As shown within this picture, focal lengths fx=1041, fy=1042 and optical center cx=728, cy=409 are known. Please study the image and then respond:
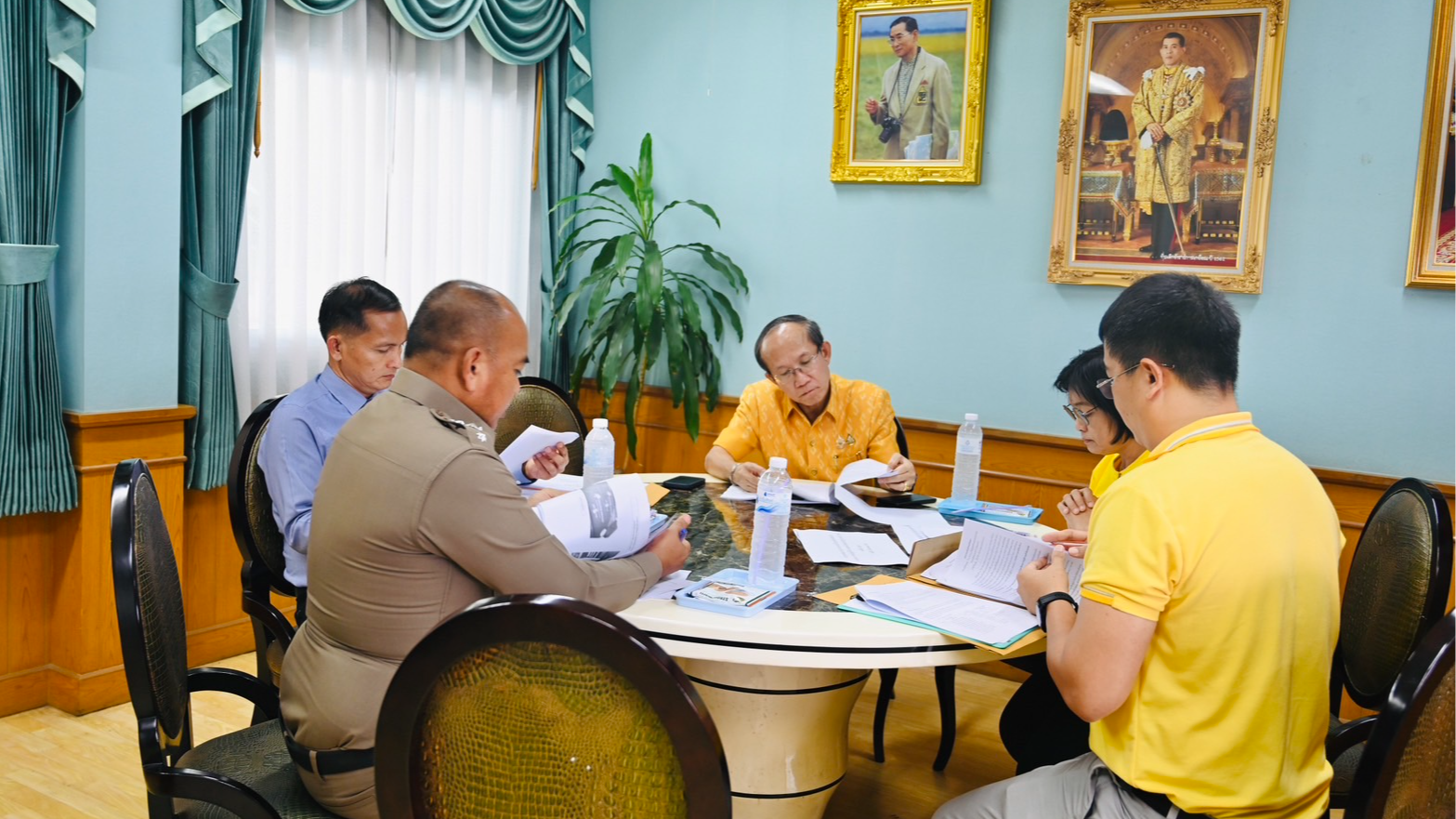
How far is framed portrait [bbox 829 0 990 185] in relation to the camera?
145 inches

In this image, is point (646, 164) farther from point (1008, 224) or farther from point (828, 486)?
point (828, 486)

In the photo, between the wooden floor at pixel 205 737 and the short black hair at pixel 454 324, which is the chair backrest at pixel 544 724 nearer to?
the short black hair at pixel 454 324

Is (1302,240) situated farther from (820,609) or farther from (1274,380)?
(820,609)

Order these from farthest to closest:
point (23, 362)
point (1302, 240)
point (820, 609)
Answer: point (1302, 240) < point (23, 362) < point (820, 609)

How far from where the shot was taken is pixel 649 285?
404cm

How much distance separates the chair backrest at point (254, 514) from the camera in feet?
7.38

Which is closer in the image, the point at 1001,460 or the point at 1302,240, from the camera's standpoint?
the point at 1302,240

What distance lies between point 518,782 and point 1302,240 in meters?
3.08

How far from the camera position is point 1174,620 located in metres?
1.42

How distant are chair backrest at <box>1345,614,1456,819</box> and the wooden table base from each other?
932 millimetres

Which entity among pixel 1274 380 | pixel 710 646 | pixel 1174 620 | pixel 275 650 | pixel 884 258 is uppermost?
pixel 884 258

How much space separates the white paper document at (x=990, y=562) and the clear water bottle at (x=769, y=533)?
0.32 meters

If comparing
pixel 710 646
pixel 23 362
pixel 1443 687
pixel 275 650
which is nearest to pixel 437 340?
pixel 710 646

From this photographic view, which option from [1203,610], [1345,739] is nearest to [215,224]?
[1203,610]
